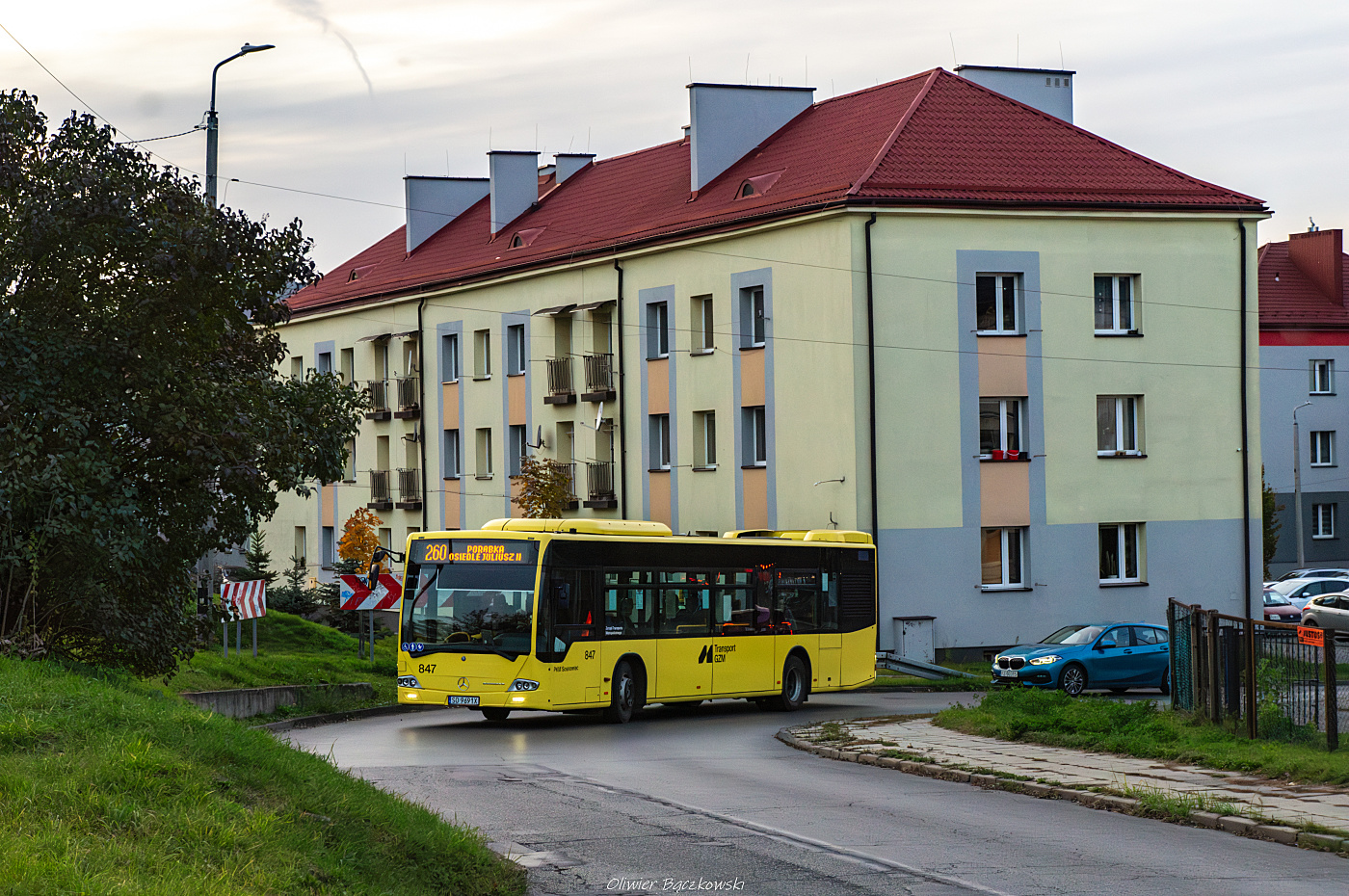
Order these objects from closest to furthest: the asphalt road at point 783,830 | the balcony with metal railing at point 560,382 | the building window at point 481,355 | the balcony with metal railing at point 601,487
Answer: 1. the asphalt road at point 783,830
2. the balcony with metal railing at point 601,487
3. the balcony with metal railing at point 560,382
4. the building window at point 481,355

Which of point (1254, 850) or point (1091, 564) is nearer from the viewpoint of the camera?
point (1254, 850)

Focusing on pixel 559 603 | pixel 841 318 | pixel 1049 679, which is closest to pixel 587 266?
pixel 841 318

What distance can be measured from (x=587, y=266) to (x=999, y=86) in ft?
39.5

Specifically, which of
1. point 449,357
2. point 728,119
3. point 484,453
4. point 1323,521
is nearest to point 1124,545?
point 728,119

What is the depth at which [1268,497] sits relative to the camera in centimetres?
6262

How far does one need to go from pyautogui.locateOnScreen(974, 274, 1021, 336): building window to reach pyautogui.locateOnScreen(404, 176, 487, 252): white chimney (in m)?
25.3

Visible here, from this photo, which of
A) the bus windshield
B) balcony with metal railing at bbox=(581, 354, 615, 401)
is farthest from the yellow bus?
balcony with metal railing at bbox=(581, 354, 615, 401)

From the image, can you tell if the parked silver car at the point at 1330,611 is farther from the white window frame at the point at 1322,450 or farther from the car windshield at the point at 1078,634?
the white window frame at the point at 1322,450

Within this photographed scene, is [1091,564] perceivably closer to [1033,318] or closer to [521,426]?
[1033,318]

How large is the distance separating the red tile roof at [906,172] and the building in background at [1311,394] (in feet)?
103

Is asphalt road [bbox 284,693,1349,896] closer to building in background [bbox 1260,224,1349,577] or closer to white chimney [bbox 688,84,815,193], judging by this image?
white chimney [bbox 688,84,815,193]

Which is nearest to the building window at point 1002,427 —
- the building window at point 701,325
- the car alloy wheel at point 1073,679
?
the building window at point 701,325

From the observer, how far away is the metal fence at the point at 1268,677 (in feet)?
49.6

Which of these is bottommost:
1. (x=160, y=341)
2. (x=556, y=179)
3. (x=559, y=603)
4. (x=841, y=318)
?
(x=559, y=603)
